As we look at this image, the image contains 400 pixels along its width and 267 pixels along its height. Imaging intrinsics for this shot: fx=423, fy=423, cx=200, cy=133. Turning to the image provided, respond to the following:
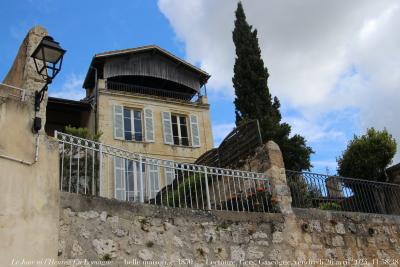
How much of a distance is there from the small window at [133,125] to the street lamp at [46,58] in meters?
12.7

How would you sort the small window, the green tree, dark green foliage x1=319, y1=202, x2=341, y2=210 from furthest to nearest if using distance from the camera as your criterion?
1. the small window
2. the green tree
3. dark green foliage x1=319, y1=202, x2=341, y2=210

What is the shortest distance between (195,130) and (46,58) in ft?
47.9

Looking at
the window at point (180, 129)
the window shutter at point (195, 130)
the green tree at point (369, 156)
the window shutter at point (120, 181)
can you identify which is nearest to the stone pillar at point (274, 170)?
the window shutter at point (120, 181)

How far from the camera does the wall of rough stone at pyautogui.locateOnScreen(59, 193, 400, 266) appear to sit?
550cm

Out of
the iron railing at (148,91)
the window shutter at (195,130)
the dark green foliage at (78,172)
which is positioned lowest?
the dark green foliage at (78,172)

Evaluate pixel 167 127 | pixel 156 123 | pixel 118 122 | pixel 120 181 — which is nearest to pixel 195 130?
pixel 167 127

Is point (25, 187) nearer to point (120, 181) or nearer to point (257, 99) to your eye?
point (120, 181)

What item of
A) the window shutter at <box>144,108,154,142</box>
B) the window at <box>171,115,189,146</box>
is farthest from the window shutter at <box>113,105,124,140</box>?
the window at <box>171,115,189,146</box>

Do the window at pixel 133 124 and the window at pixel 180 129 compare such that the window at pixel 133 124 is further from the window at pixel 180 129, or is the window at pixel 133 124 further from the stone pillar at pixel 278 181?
the stone pillar at pixel 278 181

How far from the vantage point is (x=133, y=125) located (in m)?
18.7

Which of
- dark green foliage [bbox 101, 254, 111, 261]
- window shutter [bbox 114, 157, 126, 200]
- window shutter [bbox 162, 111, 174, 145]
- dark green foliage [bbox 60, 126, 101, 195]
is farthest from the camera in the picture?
window shutter [bbox 162, 111, 174, 145]

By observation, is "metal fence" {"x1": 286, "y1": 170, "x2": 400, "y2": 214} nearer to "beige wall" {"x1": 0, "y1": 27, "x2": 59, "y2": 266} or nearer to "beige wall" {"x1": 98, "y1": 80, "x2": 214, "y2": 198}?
"beige wall" {"x1": 0, "y1": 27, "x2": 59, "y2": 266}

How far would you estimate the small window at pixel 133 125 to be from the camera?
60.6 feet

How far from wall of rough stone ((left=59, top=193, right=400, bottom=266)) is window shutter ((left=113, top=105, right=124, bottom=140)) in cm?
1163
